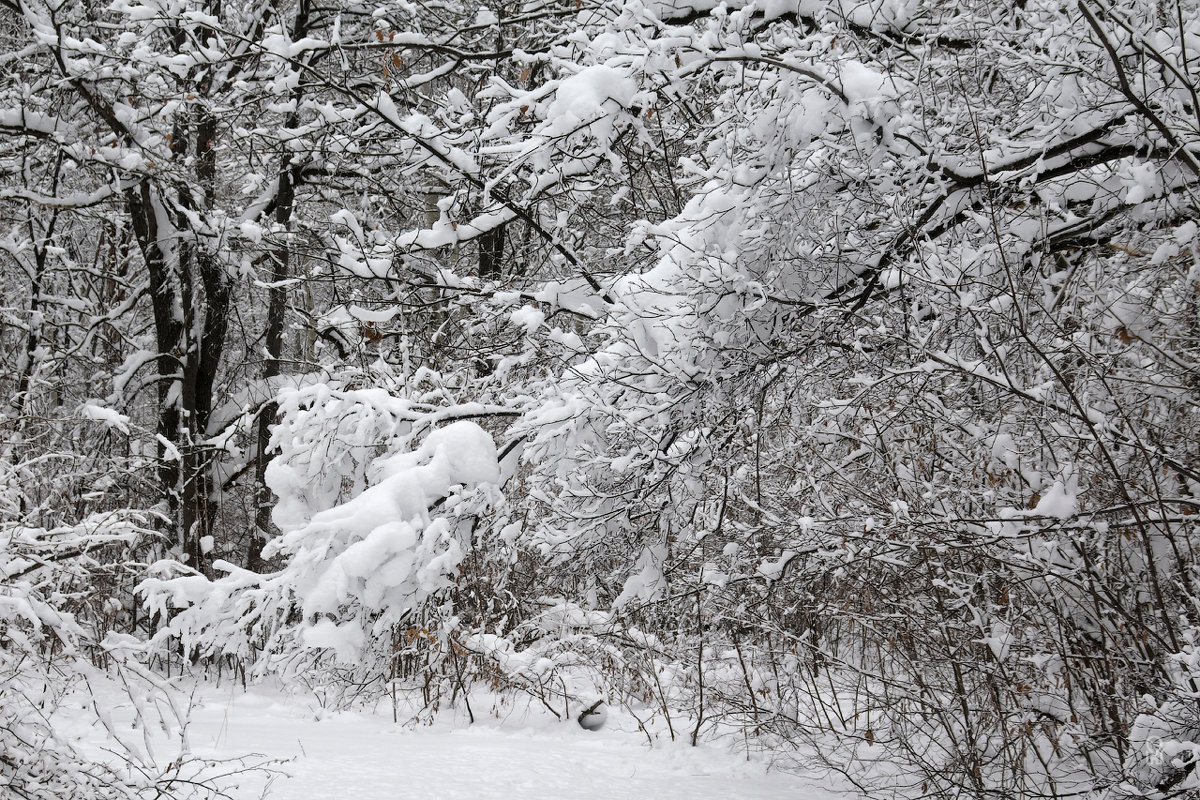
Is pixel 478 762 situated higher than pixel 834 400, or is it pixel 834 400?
pixel 834 400

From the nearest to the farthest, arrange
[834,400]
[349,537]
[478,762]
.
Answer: [349,537]
[834,400]
[478,762]

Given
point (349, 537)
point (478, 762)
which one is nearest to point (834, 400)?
point (349, 537)

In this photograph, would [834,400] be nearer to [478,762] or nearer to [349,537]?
[349,537]

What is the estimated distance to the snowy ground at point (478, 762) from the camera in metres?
4.60

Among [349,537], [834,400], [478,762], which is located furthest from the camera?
[478,762]

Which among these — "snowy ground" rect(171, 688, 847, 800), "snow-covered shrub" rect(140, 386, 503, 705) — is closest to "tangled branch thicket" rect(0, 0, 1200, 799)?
"snow-covered shrub" rect(140, 386, 503, 705)

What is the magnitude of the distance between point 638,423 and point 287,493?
147 cm

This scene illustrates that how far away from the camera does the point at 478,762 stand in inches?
205

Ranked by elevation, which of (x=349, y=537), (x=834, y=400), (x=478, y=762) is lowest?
(x=478, y=762)

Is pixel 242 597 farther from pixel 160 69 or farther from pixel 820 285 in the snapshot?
pixel 160 69

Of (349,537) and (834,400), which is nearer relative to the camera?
(349,537)

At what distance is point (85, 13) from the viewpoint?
791 cm

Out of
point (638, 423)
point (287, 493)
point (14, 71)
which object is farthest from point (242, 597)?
point (14, 71)

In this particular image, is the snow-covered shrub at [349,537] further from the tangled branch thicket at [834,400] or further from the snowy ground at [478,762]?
the snowy ground at [478,762]
